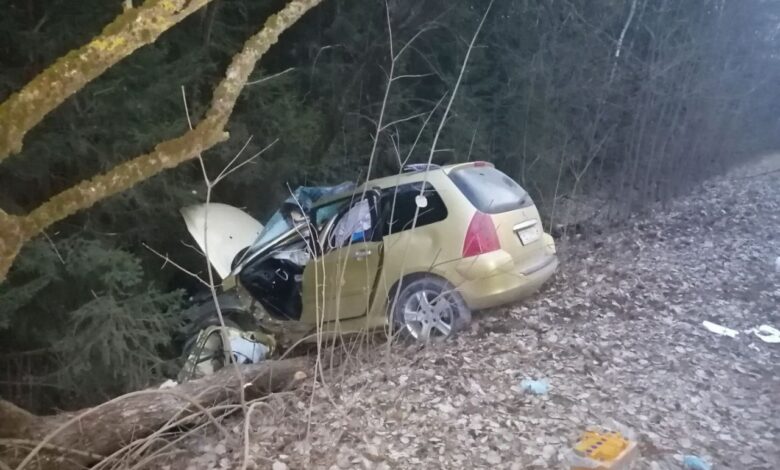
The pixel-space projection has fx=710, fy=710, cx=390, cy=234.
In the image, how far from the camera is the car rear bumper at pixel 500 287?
5.09 m

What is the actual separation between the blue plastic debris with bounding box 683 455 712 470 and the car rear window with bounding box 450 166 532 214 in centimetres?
223

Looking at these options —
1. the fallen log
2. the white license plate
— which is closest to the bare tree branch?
the fallen log

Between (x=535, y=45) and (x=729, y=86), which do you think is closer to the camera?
(x=535, y=45)

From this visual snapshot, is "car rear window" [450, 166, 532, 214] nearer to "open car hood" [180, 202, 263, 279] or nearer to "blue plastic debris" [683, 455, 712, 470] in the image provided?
"open car hood" [180, 202, 263, 279]

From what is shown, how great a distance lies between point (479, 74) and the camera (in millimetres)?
8352

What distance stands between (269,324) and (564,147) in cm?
417

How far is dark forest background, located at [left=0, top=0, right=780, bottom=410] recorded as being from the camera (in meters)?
5.06

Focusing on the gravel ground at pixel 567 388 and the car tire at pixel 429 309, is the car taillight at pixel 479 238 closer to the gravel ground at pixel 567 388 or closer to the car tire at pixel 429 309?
the car tire at pixel 429 309

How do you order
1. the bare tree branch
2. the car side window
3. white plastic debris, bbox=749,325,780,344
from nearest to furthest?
the bare tree branch, white plastic debris, bbox=749,325,780,344, the car side window

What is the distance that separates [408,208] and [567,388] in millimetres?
1763

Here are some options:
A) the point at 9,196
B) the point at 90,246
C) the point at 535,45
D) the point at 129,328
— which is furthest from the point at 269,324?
the point at 535,45

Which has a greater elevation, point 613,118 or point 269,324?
point 613,118

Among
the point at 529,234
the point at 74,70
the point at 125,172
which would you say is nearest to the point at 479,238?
the point at 529,234

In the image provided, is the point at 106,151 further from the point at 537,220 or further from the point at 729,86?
the point at 729,86
